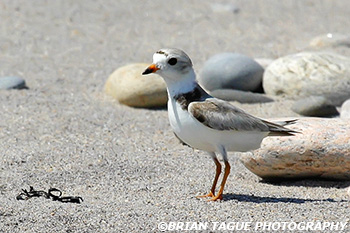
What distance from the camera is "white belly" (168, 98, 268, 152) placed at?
187 inches

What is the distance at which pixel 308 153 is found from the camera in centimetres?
536

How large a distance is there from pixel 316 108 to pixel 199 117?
319 centimetres

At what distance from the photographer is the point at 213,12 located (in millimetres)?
12078

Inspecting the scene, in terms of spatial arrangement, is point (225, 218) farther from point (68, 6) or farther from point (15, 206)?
point (68, 6)

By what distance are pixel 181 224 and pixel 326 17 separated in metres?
8.78

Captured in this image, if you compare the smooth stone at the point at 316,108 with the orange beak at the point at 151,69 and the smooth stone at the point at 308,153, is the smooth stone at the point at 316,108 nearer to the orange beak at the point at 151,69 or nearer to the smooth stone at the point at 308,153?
the smooth stone at the point at 308,153

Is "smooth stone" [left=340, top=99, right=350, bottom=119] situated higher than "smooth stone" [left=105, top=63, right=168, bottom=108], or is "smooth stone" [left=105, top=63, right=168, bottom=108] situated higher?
"smooth stone" [left=340, top=99, right=350, bottom=119]

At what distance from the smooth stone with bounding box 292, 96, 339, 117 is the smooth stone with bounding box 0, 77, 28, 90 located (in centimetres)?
326

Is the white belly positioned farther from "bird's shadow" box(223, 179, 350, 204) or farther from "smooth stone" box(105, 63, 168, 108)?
"smooth stone" box(105, 63, 168, 108)

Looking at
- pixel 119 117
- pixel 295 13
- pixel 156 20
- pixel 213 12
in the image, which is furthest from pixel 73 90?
pixel 295 13

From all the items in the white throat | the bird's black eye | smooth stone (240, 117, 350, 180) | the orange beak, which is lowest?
smooth stone (240, 117, 350, 180)

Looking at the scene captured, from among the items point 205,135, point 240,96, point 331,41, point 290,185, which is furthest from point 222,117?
point 331,41

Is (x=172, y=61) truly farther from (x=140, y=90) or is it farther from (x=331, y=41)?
(x=331, y=41)

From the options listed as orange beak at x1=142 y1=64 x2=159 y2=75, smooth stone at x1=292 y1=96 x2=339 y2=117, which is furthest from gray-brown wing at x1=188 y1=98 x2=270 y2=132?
smooth stone at x1=292 y1=96 x2=339 y2=117
